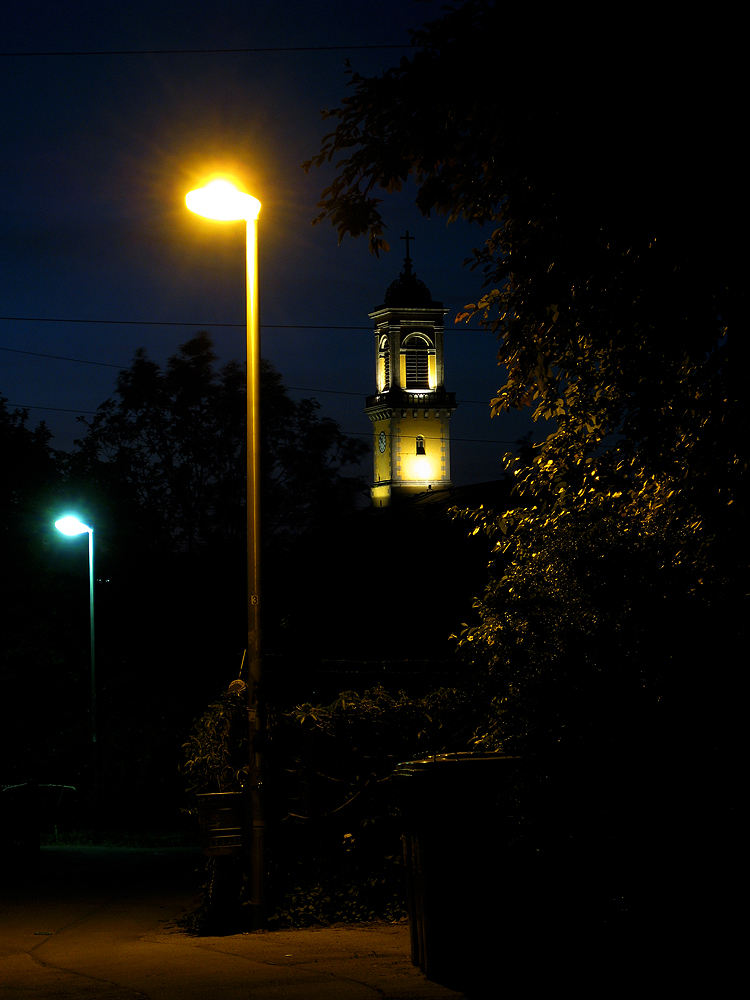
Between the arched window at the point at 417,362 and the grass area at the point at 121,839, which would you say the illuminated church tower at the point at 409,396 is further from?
the grass area at the point at 121,839

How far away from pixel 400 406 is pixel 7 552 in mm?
87807

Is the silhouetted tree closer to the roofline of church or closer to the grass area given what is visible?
the grass area

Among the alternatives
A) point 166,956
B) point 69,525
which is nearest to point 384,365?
point 69,525

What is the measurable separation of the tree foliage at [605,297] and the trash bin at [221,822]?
2976mm

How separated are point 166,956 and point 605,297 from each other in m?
5.94

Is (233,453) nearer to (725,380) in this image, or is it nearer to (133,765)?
(133,765)

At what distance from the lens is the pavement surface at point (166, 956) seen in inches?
280

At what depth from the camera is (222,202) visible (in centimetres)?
1002

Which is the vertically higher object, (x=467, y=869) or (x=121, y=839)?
(x=467, y=869)

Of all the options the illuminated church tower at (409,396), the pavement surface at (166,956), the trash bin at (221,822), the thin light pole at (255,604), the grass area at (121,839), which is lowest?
the grass area at (121,839)

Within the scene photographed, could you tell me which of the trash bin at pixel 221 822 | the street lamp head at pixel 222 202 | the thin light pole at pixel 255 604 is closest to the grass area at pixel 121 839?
the trash bin at pixel 221 822

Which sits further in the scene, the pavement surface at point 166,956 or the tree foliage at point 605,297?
the pavement surface at point 166,956

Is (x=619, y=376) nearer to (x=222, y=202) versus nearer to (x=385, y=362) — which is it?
(x=222, y=202)

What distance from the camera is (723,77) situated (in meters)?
5.89
